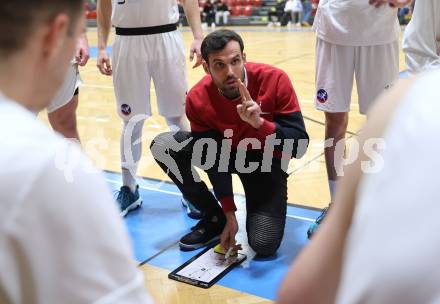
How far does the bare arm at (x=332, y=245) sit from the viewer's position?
81 cm

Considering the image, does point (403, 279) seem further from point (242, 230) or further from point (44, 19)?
point (242, 230)

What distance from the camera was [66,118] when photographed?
3.59 m

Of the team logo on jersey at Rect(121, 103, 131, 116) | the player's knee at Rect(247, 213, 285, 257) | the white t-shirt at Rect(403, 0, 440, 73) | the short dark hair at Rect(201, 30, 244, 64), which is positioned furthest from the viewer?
the team logo on jersey at Rect(121, 103, 131, 116)

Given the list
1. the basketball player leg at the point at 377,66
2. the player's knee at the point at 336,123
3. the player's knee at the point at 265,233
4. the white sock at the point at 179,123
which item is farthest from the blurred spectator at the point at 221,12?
the player's knee at the point at 265,233

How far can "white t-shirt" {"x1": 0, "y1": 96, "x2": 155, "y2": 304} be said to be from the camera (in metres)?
0.79

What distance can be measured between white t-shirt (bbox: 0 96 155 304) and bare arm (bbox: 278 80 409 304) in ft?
0.92

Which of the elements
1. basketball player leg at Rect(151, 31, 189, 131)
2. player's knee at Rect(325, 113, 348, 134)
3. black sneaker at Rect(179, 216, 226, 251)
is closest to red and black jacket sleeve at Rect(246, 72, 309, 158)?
player's knee at Rect(325, 113, 348, 134)

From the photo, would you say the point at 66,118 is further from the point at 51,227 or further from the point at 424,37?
the point at 51,227

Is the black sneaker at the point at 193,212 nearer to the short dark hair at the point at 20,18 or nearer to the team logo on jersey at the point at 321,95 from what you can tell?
the team logo on jersey at the point at 321,95

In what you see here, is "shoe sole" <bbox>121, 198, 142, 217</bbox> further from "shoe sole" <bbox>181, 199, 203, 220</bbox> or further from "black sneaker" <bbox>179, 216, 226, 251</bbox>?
"black sneaker" <bbox>179, 216, 226, 251</bbox>

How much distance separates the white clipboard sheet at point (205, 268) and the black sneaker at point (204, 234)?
0.09 metres

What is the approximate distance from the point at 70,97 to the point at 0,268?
285cm

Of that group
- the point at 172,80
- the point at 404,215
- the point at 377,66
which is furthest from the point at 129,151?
the point at 404,215

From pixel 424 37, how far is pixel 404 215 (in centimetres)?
213
